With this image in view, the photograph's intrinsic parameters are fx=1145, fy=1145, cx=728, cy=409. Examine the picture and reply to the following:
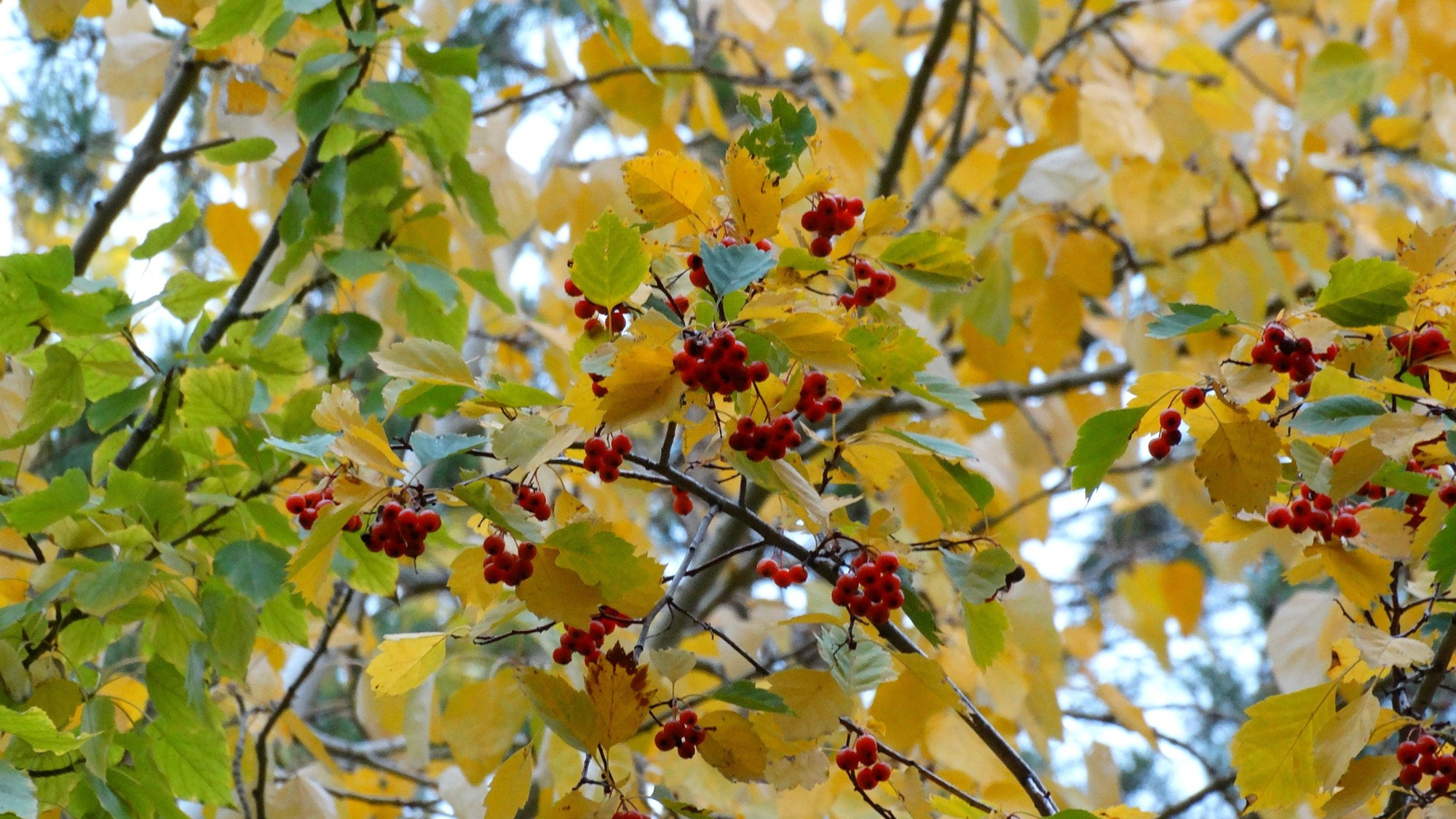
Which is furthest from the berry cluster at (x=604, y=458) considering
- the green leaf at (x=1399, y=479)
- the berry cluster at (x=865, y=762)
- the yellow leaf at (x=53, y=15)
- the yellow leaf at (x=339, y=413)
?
the yellow leaf at (x=53, y=15)

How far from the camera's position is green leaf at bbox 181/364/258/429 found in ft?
2.90

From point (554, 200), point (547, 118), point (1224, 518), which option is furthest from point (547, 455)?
Result: point (547, 118)

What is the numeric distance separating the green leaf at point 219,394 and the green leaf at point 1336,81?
1.41 meters

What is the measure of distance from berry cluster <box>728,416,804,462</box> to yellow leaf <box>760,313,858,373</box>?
4 centimetres

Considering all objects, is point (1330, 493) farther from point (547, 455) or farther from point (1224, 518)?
point (547, 455)

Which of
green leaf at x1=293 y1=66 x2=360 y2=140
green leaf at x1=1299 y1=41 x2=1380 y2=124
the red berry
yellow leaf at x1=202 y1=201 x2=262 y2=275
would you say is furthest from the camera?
green leaf at x1=1299 y1=41 x2=1380 y2=124

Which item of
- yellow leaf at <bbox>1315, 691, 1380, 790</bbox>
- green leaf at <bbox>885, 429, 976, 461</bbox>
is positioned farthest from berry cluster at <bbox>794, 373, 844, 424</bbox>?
yellow leaf at <bbox>1315, 691, 1380, 790</bbox>

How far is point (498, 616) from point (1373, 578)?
0.53m

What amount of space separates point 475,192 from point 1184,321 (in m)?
0.73

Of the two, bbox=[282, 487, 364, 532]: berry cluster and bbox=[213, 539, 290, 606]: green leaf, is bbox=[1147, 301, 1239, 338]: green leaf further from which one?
bbox=[213, 539, 290, 606]: green leaf

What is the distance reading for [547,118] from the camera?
8.59 ft

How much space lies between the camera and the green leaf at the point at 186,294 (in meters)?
0.93

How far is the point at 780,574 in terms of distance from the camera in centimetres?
77

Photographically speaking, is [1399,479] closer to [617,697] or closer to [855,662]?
[855,662]
